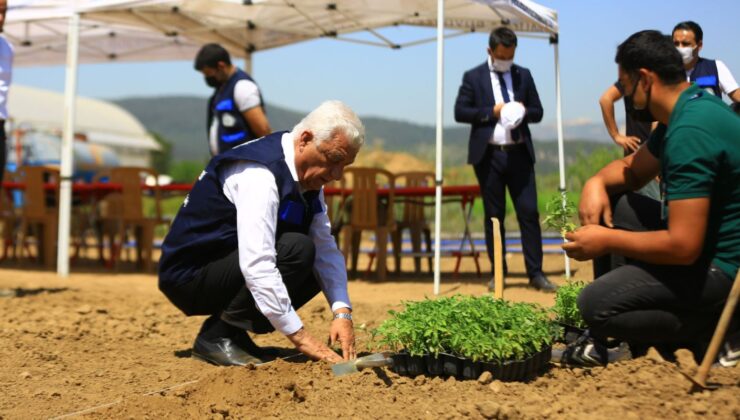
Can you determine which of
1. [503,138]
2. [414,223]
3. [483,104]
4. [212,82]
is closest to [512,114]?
[503,138]

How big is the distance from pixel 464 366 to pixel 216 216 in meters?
1.35

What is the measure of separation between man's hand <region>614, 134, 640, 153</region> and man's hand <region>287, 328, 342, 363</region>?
120 inches

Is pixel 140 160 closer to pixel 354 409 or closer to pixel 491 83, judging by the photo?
pixel 491 83

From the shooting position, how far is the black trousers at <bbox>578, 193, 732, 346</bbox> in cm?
325

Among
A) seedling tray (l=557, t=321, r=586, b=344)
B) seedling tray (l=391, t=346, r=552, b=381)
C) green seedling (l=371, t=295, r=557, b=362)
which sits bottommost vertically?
seedling tray (l=391, t=346, r=552, b=381)

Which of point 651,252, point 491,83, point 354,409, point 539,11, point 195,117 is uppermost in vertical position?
point 195,117

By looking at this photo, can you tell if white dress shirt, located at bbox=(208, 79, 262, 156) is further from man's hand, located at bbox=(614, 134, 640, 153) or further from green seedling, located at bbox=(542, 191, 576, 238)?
green seedling, located at bbox=(542, 191, 576, 238)

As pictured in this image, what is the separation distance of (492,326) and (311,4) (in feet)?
20.5

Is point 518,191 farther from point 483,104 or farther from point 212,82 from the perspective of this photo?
point 212,82

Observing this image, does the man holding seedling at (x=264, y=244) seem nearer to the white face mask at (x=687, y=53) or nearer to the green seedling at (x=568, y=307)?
the green seedling at (x=568, y=307)

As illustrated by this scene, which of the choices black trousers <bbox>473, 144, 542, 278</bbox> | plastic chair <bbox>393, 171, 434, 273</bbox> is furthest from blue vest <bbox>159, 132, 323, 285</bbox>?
plastic chair <bbox>393, 171, 434, 273</bbox>

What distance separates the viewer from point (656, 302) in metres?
3.34

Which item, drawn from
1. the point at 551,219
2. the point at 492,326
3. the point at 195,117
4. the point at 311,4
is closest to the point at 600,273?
the point at 551,219

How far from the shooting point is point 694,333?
11.3 feet
